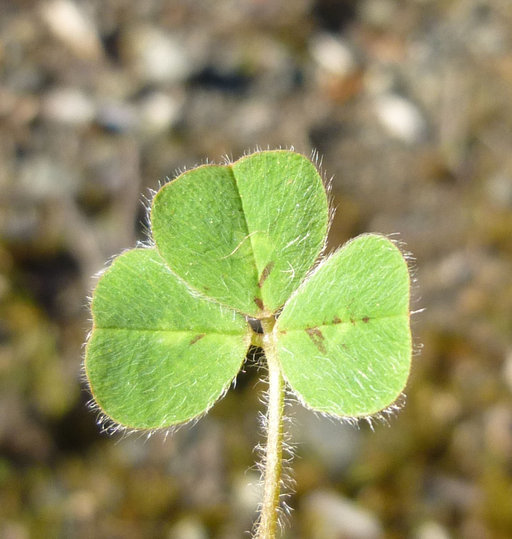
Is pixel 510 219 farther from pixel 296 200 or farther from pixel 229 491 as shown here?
pixel 296 200

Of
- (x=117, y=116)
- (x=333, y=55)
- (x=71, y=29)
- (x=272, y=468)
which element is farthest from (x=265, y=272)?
(x=71, y=29)

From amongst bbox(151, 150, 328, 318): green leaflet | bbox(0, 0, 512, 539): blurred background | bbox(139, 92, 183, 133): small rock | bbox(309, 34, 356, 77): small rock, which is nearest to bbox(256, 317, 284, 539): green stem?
bbox(151, 150, 328, 318): green leaflet

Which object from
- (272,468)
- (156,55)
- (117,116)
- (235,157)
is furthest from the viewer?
(156,55)

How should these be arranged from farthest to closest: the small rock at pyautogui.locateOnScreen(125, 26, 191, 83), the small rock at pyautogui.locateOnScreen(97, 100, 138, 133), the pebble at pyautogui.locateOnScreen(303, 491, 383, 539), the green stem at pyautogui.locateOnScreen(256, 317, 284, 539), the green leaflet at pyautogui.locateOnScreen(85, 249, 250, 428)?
the small rock at pyautogui.locateOnScreen(125, 26, 191, 83) < the small rock at pyautogui.locateOnScreen(97, 100, 138, 133) < the pebble at pyautogui.locateOnScreen(303, 491, 383, 539) < the green leaflet at pyautogui.locateOnScreen(85, 249, 250, 428) < the green stem at pyautogui.locateOnScreen(256, 317, 284, 539)

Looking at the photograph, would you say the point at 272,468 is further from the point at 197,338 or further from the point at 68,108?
the point at 68,108

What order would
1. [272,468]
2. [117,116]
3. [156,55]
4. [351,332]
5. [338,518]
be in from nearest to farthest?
[272,468] < [351,332] < [338,518] < [117,116] < [156,55]

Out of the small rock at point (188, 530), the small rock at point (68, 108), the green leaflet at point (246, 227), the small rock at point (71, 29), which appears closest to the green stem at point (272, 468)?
the green leaflet at point (246, 227)

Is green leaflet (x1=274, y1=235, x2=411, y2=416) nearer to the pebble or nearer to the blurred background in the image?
the blurred background
